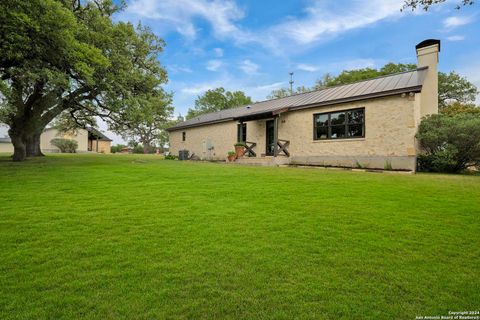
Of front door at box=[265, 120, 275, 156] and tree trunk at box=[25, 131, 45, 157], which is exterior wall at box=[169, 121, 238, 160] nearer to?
front door at box=[265, 120, 275, 156]

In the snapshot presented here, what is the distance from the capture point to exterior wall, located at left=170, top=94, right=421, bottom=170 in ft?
39.4

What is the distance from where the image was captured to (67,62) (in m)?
12.2

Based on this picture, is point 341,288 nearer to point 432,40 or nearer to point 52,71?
point 52,71

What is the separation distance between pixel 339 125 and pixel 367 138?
1756 millimetres

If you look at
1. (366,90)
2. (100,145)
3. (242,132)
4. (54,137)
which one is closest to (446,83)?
(366,90)

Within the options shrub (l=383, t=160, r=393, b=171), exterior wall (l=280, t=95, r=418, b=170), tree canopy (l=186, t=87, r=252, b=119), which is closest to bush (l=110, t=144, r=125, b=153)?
tree canopy (l=186, t=87, r=252, b=119)

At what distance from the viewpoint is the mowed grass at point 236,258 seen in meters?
2.18

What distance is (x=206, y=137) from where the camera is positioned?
23516 mm

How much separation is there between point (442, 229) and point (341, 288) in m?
2.59

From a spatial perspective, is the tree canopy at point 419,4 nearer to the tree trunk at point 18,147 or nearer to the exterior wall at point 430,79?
the exterior wall at point 430,79

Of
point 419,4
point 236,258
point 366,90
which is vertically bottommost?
point 236,258

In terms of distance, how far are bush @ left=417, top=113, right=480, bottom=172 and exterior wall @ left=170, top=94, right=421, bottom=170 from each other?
2.05 ft

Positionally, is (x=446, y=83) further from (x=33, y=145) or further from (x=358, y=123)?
(x=33, y=145)

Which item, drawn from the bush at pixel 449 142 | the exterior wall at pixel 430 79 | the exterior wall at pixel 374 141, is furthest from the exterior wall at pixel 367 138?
the exterior wall at pixel 430 79
